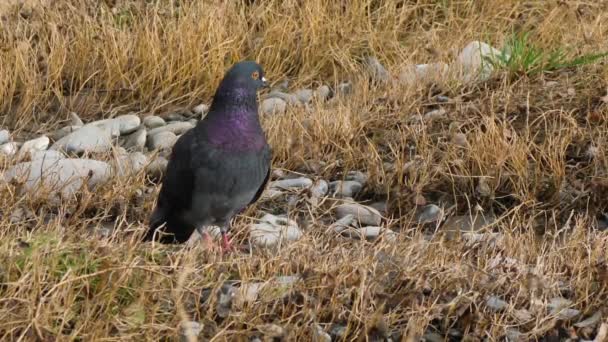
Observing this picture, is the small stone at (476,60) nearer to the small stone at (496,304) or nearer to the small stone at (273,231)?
the small stone at (273,231)

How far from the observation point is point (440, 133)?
618cm

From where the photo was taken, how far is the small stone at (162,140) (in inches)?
246

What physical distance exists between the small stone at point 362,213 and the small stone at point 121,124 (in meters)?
1.40

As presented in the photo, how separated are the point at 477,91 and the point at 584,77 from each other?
21.7 inches

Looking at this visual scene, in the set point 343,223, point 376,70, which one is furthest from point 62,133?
point 343,223

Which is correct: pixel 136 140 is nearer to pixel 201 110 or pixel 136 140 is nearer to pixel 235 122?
pixel 201 110

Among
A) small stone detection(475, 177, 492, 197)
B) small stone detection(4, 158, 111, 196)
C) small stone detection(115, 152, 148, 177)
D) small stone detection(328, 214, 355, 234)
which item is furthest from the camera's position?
small stone detection(475, 177, 492, 197)

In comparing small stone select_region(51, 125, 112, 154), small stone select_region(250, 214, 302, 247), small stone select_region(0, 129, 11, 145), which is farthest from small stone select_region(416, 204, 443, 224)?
small stone select_region(0, 129, 11, 145)

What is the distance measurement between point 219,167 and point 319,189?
3.34 ft

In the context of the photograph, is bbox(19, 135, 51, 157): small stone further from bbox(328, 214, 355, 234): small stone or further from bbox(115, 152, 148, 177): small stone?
bbox(328, 214, 355, 234): small stone

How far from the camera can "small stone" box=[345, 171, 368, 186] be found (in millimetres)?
5969

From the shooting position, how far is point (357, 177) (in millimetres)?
6008

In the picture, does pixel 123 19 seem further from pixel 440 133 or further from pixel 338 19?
pixel 440 133

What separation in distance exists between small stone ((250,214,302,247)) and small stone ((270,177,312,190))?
0.33m
